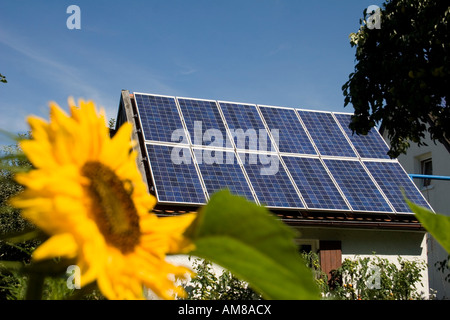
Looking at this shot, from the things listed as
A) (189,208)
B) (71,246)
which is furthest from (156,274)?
(189,208)

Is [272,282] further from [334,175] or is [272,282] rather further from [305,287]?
[334,175]

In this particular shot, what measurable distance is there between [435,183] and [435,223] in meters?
18.4

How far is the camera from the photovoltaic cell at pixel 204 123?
9641 millimetres

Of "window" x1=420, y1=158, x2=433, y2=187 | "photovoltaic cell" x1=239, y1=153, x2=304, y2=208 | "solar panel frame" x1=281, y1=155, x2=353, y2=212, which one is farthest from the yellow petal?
"window" x1=420, y1=158, x2=433, y2=187

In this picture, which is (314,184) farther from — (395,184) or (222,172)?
(395,184)

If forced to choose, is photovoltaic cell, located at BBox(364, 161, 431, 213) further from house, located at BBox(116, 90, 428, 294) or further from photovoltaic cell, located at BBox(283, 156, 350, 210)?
photovoltaic cell, located at BBox(283, 156, 350, 210)

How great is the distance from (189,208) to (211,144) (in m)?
1.76

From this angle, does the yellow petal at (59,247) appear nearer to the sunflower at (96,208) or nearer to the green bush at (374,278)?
the sunflower at (96,208)

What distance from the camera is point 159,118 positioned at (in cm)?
999

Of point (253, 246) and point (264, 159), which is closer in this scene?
point (253, 246)

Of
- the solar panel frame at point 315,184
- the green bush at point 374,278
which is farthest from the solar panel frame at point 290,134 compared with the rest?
the green bush at point 374,278

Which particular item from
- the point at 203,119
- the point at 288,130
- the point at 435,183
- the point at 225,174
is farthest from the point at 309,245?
the point at 435,183
